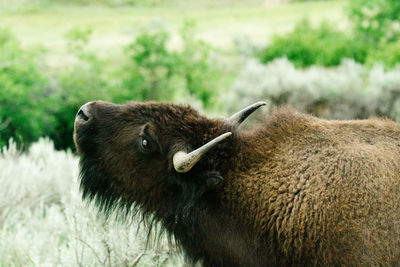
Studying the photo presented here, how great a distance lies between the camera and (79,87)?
1007 centimetres

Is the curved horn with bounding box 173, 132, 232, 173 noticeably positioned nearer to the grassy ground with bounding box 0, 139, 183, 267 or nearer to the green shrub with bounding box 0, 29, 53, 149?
the grassy ground with bounding box 0, 139, 183, 267

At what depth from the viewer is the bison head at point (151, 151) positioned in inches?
135

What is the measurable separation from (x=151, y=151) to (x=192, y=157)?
0.44m

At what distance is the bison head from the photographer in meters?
3.43

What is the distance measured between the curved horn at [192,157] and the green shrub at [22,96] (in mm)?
5548

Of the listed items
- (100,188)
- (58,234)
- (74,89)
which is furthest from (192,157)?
(74,89)

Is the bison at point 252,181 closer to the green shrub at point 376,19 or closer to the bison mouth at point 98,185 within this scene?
the bison mouth at point 98,185

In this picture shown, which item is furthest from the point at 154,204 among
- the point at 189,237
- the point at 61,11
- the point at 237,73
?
the point at 61,11

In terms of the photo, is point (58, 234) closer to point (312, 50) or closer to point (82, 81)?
point (82, 81)

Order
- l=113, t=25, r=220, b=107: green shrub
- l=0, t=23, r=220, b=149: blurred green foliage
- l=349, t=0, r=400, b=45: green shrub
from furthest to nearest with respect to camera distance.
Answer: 1. l=349, t=0, r=400, b=45: green shrub
2. l=113, t=25, r=220, b=107: green shrub
3. l=0, t=23, r=220, b=149: blurred green foliage

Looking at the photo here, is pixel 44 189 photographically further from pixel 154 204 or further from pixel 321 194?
pixel 321 194

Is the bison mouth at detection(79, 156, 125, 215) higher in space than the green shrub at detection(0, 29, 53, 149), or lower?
higher

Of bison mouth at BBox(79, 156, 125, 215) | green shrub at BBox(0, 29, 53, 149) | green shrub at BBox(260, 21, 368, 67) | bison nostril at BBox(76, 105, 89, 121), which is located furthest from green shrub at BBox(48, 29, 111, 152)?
bison nostril at BBox(76, 105, 89, 121)

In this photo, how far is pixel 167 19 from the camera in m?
19.2
